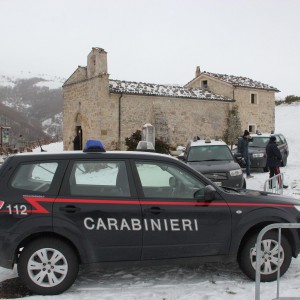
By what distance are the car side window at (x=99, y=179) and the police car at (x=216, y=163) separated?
5.34m

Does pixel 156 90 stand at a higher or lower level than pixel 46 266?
higher

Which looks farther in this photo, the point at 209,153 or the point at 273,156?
the point at 273,156

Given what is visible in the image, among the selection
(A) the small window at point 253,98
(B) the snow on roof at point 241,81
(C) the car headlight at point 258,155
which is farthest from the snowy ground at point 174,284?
(A) the small window at point 253,98

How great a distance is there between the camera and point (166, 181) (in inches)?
189

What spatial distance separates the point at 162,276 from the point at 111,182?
149cm

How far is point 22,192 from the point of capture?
173 inches

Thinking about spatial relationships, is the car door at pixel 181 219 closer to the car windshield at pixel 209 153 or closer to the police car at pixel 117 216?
the police car at pixel 117 216

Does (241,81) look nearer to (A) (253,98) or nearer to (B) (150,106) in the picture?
Answer: (A) (253,98)

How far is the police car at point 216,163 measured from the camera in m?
9.80

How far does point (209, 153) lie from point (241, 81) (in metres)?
20.7

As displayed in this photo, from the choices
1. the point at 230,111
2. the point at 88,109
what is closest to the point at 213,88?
the point at 230,111

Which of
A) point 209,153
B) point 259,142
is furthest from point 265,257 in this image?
point 259,142

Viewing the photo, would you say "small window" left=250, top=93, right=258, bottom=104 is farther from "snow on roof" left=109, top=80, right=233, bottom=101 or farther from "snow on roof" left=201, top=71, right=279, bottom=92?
"snow on roof" left=109, top=80, right=233, bottom=101

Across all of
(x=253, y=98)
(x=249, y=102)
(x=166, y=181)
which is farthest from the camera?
(x=253, y=98)
